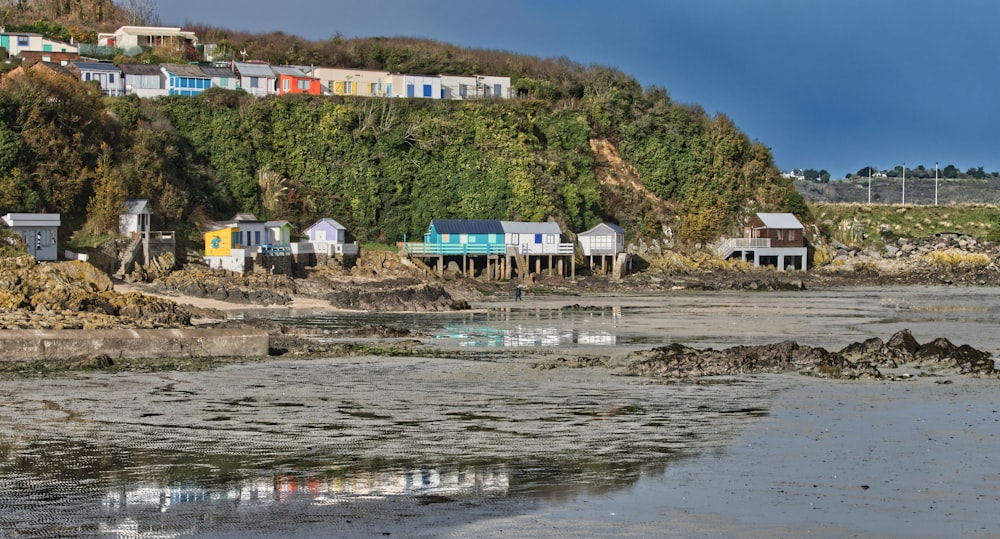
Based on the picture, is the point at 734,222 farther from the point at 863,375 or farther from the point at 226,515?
the point at 226,515

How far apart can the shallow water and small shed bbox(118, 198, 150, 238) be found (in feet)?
101

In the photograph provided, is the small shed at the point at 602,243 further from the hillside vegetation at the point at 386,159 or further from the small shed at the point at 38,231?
the small shed at the point at 38,231

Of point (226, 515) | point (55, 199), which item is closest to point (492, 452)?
point (226, 515)

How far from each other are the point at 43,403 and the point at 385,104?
5383 centimetres

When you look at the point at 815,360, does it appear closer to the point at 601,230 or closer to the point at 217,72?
the point at 601,230

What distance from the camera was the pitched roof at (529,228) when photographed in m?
60.6

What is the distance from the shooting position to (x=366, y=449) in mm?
14930

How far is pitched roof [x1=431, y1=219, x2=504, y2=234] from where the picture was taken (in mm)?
59594

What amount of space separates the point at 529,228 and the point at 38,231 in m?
23.8

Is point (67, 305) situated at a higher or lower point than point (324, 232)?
lower

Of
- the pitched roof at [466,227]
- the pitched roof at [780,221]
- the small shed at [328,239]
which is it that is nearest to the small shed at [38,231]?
the small shed at [328,239]

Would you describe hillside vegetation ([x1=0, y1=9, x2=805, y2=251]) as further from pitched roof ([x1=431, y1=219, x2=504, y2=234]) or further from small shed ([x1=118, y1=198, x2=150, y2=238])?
pitched roof ([x1=431, y1=219, x2=504, y2=234])

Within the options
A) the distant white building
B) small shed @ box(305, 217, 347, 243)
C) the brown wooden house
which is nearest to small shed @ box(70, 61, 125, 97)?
the distant white building

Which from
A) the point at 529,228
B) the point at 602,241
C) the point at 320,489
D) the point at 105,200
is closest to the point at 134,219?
the point at 105,200
